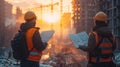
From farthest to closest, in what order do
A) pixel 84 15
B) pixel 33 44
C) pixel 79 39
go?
pixel 84 15 < pixel 79 39 < pixel 33 44

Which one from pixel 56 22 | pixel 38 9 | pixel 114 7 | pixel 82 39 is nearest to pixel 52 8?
pixel 56 22

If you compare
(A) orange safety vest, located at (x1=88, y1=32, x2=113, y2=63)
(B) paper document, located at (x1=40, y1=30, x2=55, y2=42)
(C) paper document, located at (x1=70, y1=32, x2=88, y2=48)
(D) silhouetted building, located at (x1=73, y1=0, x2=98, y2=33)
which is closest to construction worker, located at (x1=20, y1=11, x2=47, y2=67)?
(B) paper document, located at (x1=40, y1=30, x2=55, y2=42)

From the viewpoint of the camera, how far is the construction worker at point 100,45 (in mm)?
6477

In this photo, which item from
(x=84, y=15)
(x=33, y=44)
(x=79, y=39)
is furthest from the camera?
(x=84, y=15)

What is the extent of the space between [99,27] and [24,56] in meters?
1.41

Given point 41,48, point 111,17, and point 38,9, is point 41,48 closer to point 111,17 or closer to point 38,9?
point 111,17

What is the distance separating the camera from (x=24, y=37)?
6.51 metres

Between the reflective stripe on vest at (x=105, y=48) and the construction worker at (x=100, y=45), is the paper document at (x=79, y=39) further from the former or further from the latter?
the reflective stripe on vest at (x=105, y=48)

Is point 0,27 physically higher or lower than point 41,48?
lower

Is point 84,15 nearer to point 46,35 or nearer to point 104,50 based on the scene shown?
point 46,35

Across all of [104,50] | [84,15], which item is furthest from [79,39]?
[84,15]

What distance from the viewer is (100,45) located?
6.48 meters

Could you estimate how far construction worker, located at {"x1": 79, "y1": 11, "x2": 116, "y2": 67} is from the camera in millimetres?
6477

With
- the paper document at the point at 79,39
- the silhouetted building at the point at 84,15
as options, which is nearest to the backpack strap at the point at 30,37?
the paper document at the point at 79,39
